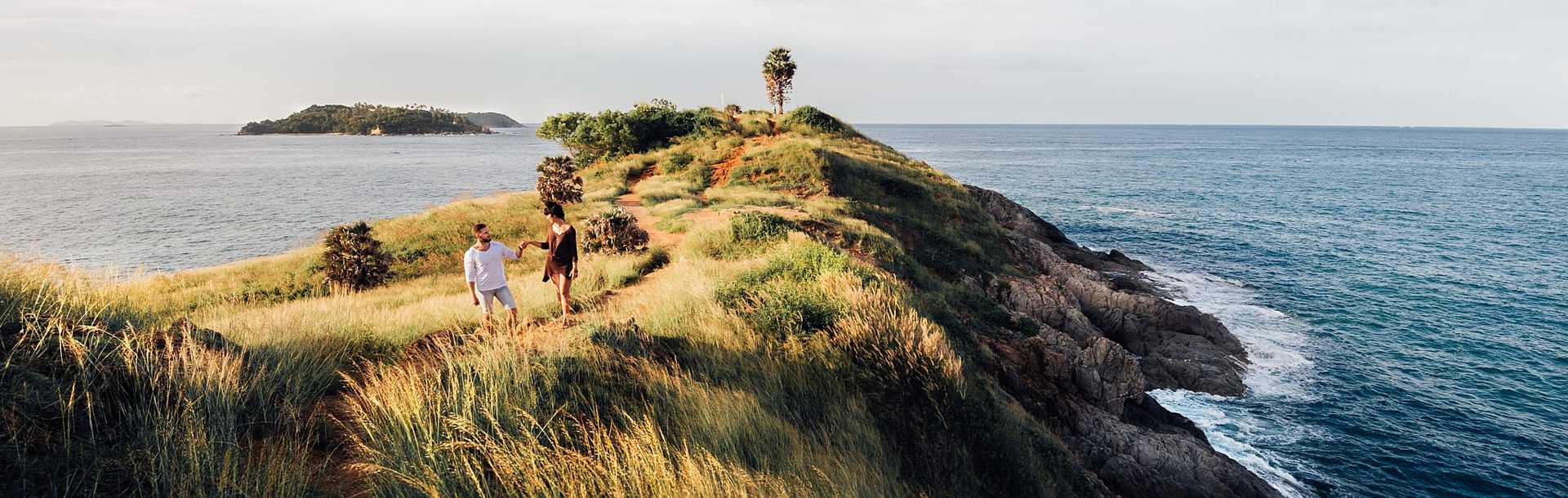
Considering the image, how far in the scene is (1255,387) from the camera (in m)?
19.9

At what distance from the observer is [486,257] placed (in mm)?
9523

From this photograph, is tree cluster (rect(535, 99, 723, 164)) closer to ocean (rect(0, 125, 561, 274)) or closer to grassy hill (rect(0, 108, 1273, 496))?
ocean (rect(0, 125, 561, 274))

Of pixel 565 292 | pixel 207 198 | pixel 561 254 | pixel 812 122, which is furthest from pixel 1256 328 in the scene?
pixel 207 198

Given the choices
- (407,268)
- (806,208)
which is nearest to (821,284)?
(806,208)

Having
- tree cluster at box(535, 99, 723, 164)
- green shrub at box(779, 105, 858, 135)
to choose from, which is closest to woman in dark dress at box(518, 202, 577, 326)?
tree cluster at box(535, 99, 723, 164)

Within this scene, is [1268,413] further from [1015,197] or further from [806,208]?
[1015,197]

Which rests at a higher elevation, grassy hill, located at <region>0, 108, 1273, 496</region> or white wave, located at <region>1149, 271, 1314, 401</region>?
grassy hill, located at <region>0, 108, 1273, 496</region>

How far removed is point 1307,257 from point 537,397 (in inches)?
1711

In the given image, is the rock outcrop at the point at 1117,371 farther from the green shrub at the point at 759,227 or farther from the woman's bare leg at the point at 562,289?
the woman's bare leg at the point at 562,289

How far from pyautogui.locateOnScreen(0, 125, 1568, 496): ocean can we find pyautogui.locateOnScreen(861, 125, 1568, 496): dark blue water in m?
0.09

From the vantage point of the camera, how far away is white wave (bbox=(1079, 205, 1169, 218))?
A: 51.0 m

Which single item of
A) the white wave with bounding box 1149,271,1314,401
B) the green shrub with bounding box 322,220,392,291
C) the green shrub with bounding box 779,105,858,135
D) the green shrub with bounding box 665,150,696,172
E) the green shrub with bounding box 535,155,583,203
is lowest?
the white wave with bounding box 1149,271,1314,401

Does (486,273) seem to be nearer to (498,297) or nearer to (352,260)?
(498,297)

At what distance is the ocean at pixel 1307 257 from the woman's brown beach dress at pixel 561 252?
4.99 meters
